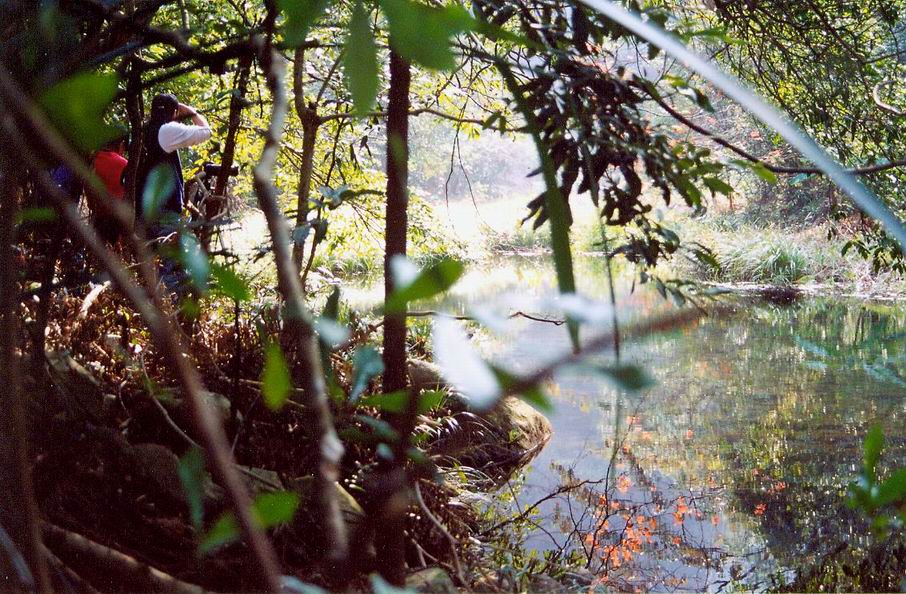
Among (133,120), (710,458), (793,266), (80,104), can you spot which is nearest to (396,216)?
(80,104)

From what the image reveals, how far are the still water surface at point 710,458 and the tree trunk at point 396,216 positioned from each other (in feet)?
1.09

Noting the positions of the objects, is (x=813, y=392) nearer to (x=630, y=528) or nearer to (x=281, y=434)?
(x=630, y=528)

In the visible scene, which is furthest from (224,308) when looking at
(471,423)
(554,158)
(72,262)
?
(554,158)

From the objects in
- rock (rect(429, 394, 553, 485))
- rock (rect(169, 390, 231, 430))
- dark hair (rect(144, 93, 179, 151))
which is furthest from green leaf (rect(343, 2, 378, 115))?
rock (rect(429, 394, 553, 485))

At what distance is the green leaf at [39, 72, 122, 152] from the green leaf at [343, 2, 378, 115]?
0.21ft

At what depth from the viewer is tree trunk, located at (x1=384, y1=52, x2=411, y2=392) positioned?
429 millimetres

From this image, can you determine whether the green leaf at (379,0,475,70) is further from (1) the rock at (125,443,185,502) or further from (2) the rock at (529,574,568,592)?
(2) the rock at (529,574,568,592)

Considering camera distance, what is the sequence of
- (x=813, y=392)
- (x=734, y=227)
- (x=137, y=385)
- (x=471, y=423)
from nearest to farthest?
(x=137, y=385)
(x=471, y=423)
(x=813, y=392)
(x=734, y=227)

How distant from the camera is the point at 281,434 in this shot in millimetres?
1857

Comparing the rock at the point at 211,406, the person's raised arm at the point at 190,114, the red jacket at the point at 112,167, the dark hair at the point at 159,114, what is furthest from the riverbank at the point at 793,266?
the rock at the point at 211,406

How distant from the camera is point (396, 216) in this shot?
49cm

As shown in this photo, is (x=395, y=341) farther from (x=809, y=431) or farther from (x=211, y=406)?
(x=809, y=431)

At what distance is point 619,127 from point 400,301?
0.51 meters

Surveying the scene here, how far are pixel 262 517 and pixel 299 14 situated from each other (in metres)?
0.17
